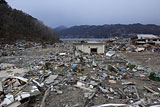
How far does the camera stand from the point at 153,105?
127 inches

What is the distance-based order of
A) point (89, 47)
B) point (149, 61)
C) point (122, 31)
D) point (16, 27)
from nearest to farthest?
point (149, 61) → point (89, 47) → point (16, 27) → point (122, 31)

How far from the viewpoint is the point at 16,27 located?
3130 cm

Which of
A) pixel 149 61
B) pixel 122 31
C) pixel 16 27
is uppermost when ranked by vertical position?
pixel 122 31

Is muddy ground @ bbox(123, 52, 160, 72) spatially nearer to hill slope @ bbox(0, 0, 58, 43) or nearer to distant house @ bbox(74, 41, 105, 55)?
distant house @ bbox(74, 41, 105, 55)

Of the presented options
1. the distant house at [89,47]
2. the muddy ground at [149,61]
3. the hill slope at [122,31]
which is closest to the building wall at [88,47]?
the distant house at [89,47]

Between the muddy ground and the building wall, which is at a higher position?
the building wall

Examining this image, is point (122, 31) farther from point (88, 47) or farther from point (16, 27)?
point (88, 47)

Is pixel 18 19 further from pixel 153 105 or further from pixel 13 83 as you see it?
pixel 153 105

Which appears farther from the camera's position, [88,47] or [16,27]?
[16,27]

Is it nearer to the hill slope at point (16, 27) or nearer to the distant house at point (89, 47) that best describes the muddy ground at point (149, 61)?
the distant house at point (89, 47)

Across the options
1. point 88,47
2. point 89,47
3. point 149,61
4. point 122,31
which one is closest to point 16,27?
point 88,47

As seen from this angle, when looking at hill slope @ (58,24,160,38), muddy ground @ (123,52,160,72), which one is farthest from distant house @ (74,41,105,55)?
hill slope @ (58,24,160,38)

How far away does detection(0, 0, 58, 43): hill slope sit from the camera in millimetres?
26042

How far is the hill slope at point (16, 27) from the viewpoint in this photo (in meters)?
26.0
